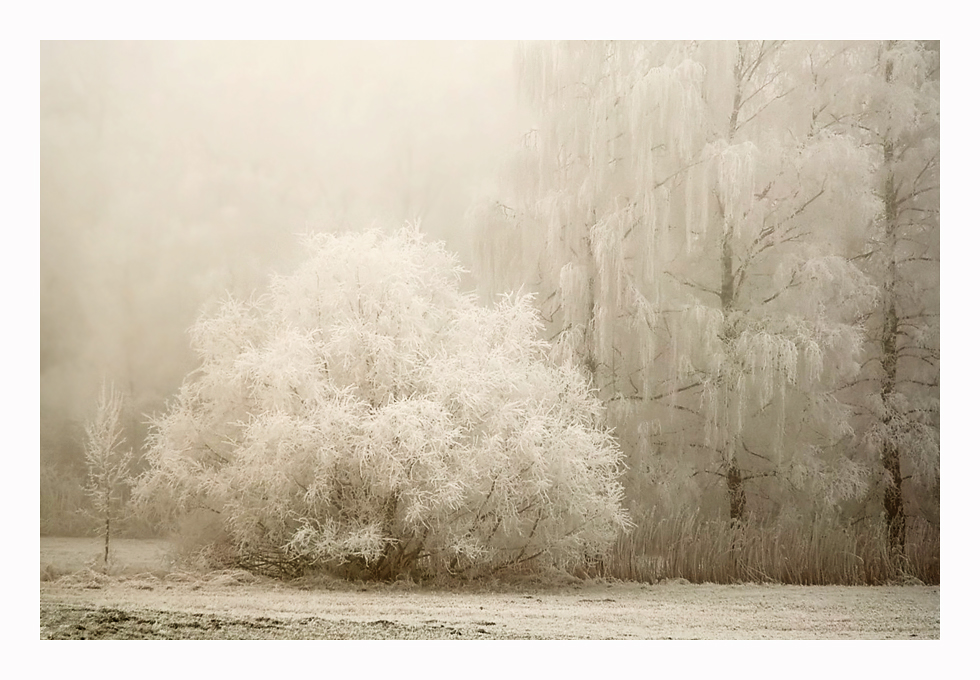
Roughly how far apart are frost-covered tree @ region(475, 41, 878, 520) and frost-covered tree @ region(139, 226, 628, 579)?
32 centimetres

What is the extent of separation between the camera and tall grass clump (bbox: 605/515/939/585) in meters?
4.55

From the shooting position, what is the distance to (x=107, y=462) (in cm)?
454

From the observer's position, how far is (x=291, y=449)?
4387mm

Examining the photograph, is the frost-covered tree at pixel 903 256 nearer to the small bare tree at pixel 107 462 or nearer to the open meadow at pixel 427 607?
the open meadow at pixel 427 607

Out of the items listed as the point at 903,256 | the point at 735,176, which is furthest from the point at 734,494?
the point at 735,176

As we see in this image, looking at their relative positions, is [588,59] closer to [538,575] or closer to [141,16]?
[141,16]

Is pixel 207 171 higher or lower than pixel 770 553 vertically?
higher

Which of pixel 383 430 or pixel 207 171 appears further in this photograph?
pixel 207 171

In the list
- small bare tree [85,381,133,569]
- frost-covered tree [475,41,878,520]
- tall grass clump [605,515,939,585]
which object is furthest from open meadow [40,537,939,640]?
frost-covered tree [475,41,878,520]

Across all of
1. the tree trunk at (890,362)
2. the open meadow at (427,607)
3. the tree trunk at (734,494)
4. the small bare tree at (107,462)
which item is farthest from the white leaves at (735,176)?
the small bare tree at (107,462)

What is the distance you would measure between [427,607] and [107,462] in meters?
1.88

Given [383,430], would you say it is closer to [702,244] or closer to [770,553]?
[702,244]

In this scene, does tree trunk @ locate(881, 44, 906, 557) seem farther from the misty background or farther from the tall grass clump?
the misty background
